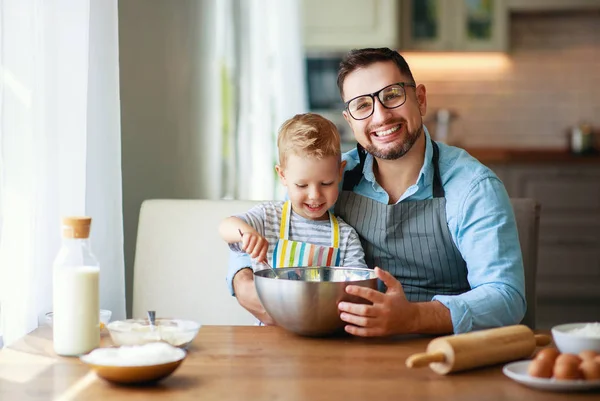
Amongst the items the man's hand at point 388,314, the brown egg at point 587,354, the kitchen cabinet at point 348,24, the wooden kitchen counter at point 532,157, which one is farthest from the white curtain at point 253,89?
the brown egg at point 587,354

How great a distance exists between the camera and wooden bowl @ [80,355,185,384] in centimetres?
107

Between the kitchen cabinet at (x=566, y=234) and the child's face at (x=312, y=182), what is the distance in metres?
3.17

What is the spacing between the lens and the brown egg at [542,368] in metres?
1.07

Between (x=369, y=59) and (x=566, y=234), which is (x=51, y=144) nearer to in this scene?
(x=369, y=59)

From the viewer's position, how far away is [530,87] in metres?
5.50

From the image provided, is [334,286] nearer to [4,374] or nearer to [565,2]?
[4,374]

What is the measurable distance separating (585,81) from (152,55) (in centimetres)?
361

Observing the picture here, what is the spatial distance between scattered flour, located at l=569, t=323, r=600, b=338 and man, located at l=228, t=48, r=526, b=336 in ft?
1.36

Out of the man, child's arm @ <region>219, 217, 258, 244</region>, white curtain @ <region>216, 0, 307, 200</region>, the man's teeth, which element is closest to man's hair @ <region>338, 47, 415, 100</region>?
the man

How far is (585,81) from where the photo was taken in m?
5.48

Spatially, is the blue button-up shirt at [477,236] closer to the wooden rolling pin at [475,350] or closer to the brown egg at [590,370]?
the wooden rolling pin at [475,350]

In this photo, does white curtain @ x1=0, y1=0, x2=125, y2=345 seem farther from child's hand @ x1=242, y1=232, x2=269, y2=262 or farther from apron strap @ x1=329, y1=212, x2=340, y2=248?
apron strap @ x1=329, y1=212, x2=340, y2=248

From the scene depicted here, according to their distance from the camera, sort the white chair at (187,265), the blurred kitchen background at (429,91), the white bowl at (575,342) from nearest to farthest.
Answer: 1. the white bowl at (575,342)
2. the white chair at (187,265)
3. the blurred kitchen background at (429,91)

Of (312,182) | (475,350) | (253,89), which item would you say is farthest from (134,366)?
(253,89)
